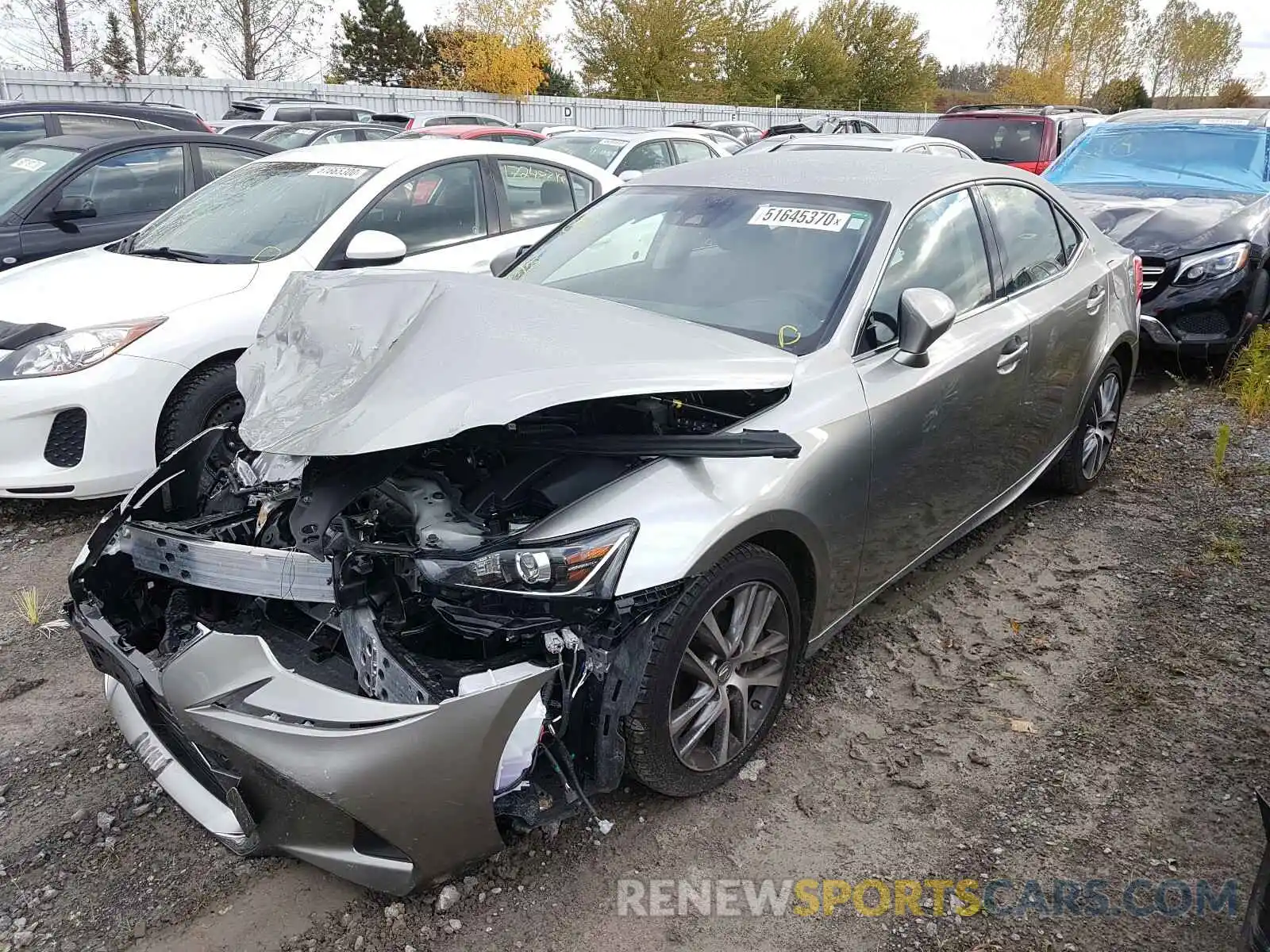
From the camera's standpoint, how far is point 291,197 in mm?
5262

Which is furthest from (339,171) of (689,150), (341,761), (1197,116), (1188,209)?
(1197,116)

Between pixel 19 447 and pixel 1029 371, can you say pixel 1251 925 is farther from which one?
pixel 19 447

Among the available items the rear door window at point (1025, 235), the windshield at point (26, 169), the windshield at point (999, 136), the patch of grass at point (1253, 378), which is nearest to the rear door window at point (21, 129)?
the windshield at point (26, 169)

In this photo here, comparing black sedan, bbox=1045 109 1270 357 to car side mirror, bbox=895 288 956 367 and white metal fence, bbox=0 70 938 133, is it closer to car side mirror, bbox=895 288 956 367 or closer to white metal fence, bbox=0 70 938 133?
car side mirror, bbox=895 288 956 367

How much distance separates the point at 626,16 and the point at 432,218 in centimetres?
4147

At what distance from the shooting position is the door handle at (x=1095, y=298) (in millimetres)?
4278

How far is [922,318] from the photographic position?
2916 mm

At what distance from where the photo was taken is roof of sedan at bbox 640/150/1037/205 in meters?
3.45

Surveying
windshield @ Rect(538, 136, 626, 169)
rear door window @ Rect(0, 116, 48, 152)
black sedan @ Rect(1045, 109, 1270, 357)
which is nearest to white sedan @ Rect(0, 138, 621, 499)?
rear door window @ Rect(0, 116, 48, 152)

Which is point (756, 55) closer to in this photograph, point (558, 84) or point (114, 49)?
point (558, 84)

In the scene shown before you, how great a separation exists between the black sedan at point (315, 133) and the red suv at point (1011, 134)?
7957 millimetres

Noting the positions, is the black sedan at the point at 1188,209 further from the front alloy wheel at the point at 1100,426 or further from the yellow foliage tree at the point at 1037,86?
the yellow foliage tree at the point at 1037,86

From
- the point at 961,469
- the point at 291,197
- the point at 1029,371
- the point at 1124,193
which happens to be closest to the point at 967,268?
the point at 1029,371

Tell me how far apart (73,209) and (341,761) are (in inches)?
223
